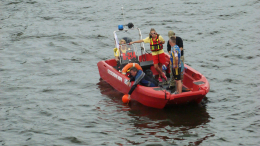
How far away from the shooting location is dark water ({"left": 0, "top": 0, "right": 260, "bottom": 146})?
29.7 ft

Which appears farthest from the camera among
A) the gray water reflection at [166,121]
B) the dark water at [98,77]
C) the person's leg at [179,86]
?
the person's leg at [179,86]

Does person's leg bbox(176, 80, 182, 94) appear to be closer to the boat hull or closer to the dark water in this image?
the boat hull

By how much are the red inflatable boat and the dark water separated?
0.97 ft

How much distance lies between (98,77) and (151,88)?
374cm

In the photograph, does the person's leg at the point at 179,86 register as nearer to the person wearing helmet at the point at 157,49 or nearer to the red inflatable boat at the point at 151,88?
the red inflatable boat at the point at 151,88

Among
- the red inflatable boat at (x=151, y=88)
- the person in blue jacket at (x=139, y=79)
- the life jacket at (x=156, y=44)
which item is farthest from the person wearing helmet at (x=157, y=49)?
the person in blue jacket at (x=139, y=79)

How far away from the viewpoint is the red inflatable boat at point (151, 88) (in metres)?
9.56

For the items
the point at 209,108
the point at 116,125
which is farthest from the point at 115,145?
the point at 209,108

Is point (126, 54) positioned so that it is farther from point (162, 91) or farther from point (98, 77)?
point (162, 91)

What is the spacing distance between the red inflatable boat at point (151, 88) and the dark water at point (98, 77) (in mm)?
295

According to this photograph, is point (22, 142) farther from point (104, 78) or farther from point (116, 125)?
point (104, 78)

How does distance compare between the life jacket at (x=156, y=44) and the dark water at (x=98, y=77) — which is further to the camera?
the life jacket at (x=156, y=44)

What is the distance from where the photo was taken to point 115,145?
854cm

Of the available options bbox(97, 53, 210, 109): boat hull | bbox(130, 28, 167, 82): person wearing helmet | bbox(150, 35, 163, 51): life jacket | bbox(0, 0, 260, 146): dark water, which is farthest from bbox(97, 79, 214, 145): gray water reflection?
bbox(150, 35, 163, 51): life jacket
